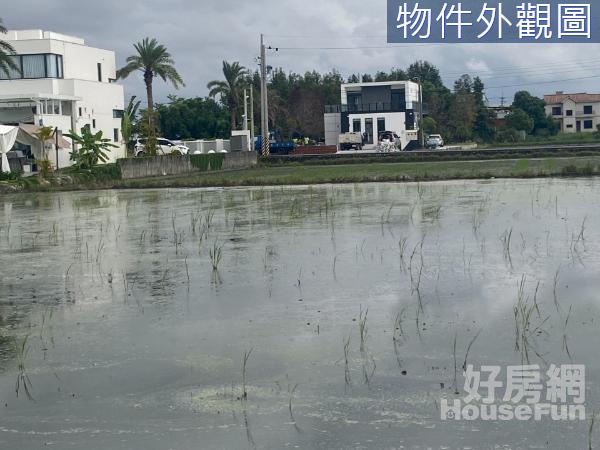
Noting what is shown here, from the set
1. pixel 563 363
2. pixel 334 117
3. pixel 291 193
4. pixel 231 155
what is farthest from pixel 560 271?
pixel 334 117

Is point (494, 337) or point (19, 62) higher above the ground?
point (19, 62)

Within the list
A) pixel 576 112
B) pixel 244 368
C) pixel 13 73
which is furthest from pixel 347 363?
pixel 576 112

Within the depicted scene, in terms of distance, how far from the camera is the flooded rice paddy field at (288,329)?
6.21 m

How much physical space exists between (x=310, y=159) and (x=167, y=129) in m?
32.2

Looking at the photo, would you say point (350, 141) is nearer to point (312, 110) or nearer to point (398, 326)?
point (312, 110)

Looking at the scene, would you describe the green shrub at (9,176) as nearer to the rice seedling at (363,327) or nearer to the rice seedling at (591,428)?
the rice seedling at (363,327)

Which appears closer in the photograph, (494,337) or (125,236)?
(494,337)

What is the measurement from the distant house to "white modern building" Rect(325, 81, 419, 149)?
4024 centimetres

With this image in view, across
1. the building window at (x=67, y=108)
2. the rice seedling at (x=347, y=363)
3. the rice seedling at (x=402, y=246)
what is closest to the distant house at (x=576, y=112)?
the building window at (x=67, y=108)

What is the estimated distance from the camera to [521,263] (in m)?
12.4

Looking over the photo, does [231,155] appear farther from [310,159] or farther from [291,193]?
[291,193]

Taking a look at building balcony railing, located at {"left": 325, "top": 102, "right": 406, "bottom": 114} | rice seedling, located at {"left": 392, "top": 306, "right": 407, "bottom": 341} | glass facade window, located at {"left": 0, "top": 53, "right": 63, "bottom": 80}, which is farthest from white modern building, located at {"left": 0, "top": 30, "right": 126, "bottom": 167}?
rice seedling, located at {"left": 392, "top": 306, "right": 407, "bottom": 341}

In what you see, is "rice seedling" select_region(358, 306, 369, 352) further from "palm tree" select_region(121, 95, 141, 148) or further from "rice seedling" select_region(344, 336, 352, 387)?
"palm tree" select_region(121, 95, 141, 148)

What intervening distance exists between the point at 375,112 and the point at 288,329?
75.8 metres
